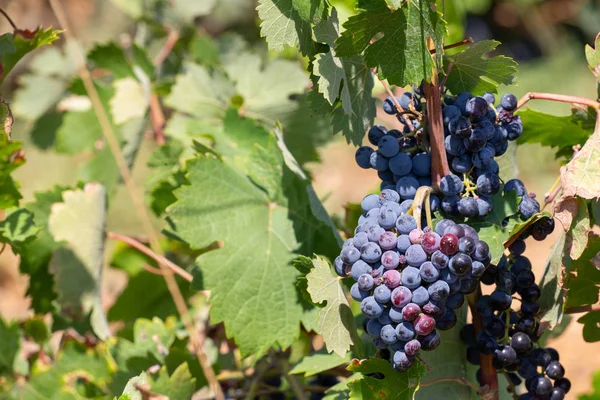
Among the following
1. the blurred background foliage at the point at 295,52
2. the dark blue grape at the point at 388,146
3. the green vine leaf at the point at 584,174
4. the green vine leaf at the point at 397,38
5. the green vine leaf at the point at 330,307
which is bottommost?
the blurred background foliage at the point at 295,52

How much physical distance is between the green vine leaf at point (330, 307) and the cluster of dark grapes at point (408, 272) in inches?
1.7

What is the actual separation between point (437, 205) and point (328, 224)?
0.20 meters

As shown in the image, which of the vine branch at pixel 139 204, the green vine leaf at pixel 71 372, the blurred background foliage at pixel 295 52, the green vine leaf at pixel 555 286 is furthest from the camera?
the blurred background foliage at pixel 295 52

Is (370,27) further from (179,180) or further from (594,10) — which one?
(594,10)

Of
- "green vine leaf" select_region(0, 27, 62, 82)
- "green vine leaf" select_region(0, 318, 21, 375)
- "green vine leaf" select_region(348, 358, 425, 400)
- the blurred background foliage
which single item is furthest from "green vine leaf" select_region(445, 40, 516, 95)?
the blurred background foliage

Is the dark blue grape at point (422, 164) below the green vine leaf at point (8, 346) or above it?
above

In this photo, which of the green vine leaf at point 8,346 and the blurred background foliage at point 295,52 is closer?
the green vine leaf at point 8,346

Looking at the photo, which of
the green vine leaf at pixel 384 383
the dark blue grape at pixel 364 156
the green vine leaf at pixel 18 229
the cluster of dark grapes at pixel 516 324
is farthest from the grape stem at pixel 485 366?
the green vine leaf at pixel 18 229

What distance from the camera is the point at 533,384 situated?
0.93 metres

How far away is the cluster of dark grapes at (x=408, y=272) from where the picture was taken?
77 centimetres

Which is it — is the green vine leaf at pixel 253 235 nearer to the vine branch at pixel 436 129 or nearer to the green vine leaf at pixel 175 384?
the green vine leaf at pixel 175 384

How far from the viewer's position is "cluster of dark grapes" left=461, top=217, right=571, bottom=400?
2.91ft

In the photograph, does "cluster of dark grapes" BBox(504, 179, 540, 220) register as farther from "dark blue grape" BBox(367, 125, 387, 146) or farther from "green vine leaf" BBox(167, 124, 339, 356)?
"green vine leaf" BBox(167, 124, 339, 356)

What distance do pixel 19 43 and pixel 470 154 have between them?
25.0 inches
